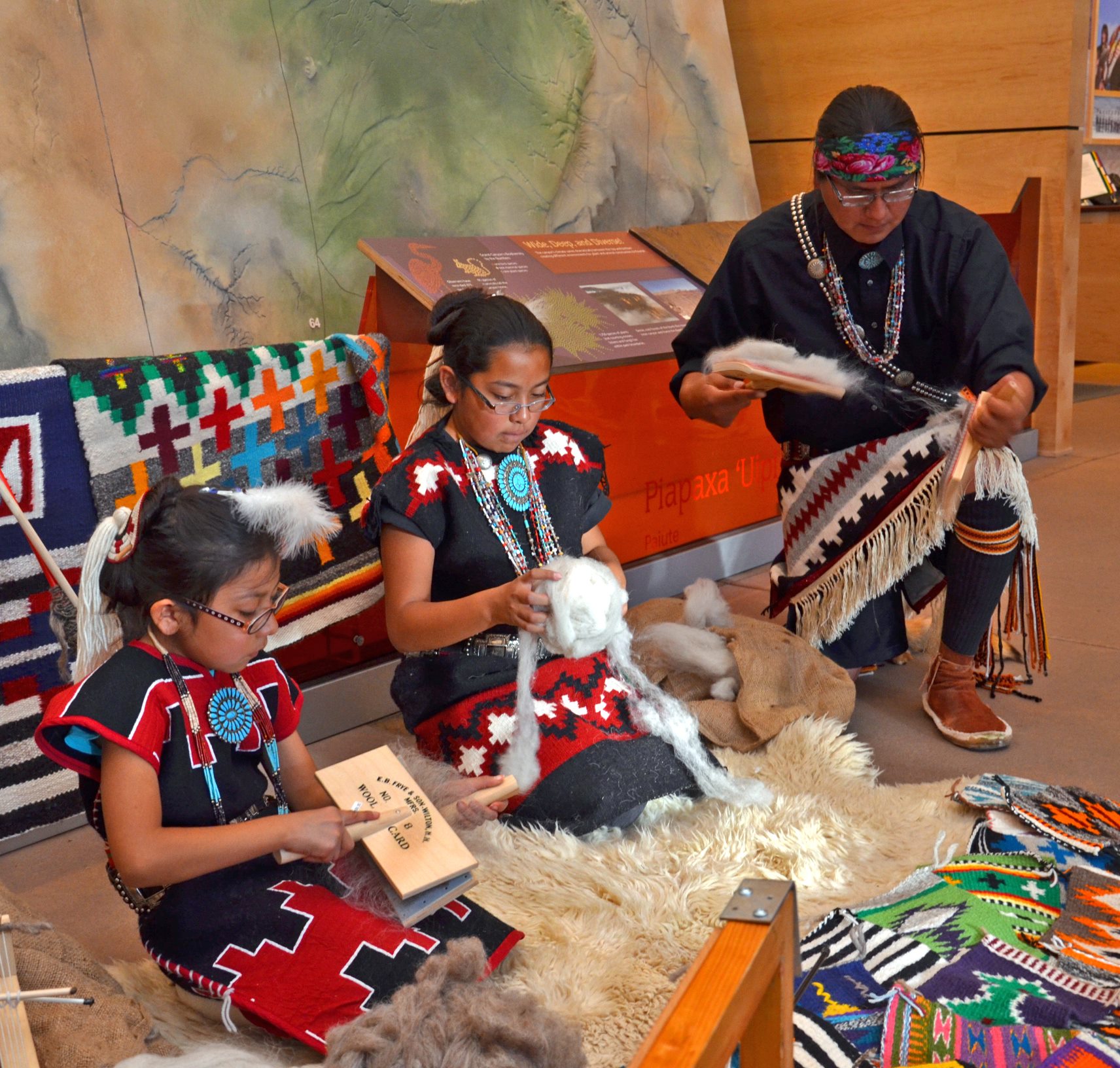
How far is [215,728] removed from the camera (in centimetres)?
160

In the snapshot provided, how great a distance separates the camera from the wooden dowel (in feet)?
5.88

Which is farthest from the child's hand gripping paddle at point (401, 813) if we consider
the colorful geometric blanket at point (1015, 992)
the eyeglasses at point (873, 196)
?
the eyeglasses at point (873, 196)

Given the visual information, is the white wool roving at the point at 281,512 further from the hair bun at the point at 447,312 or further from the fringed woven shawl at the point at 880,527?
the fringed woven shawl at the point at 880,527

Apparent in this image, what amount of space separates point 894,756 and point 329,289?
199 centimetres

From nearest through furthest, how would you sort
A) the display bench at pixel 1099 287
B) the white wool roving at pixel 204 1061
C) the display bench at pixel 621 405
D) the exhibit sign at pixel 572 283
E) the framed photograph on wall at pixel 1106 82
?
the white wool roving at pixel 204 1061
the display bench at pixel 621 405
the exhibit sign at pixel 572 283
the framed photograph on wall at pixel 1106 82
the display bench at pixel 1099 287

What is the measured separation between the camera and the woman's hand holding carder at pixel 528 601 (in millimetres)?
1866

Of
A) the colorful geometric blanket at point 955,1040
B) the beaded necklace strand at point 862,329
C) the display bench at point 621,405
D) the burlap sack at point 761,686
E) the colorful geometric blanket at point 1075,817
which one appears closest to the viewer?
the colorful geometric blanket at point 955,1040

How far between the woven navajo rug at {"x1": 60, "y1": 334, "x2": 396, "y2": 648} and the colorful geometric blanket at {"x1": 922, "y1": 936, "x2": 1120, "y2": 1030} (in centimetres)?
151

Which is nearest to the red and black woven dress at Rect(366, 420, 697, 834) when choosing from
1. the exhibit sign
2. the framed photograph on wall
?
the exhibit sign

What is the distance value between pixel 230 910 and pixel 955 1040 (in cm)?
97

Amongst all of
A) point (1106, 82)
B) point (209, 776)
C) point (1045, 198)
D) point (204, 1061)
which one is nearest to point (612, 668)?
point (209, 776)

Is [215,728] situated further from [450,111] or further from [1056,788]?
[450,111]

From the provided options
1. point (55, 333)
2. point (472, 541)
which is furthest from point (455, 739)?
point (55, 333)

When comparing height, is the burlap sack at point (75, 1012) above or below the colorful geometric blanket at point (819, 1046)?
above
